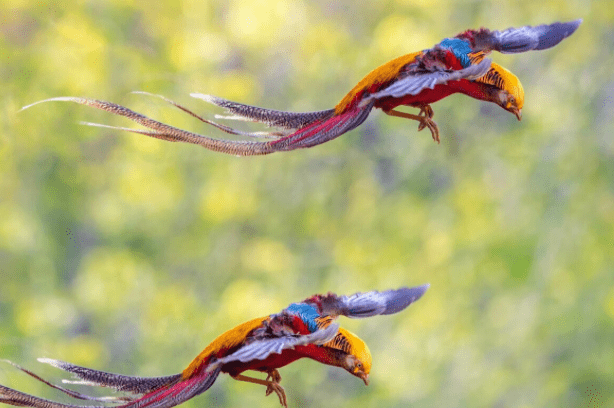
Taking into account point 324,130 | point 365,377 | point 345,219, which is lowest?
point 365,377

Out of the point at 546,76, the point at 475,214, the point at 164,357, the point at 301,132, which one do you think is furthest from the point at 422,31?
the point at 301,132

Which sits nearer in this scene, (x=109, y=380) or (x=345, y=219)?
(x=109, y=380)

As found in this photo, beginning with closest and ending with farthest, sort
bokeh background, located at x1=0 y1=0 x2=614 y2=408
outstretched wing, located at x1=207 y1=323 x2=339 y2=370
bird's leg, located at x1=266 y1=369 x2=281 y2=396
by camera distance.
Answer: outstretched wing, located at x1=207 y1=323 x2=339 y2=370
bird's leg, located at x1=266 y1=369 x2=281 y2=396
bokeh background, located at x1=0 y1=0 x2=614 y2=408

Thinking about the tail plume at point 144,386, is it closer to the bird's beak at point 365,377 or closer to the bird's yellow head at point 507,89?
the bird's beak at point 365,377

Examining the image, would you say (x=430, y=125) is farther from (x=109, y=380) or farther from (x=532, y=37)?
(x=109, y=380)

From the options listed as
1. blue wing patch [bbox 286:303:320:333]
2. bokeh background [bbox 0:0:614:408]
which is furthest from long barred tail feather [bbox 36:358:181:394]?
bokeh background [bbox 0:0:614:408]

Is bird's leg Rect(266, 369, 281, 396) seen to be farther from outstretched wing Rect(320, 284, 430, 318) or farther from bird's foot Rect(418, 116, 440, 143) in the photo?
bird's foot Rect(418, 116, 440, 143)

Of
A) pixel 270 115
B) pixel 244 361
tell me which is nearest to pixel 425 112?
pixel 270 115
